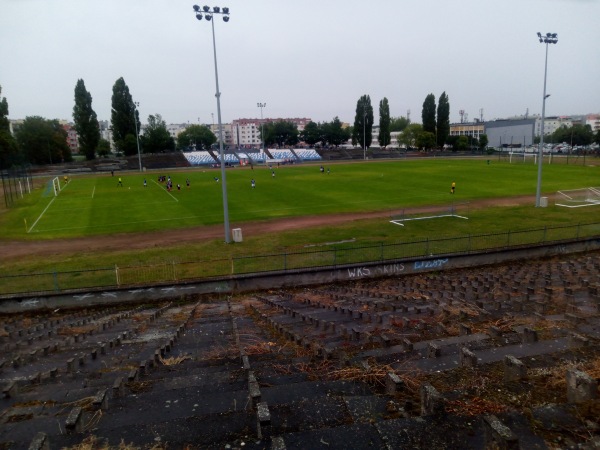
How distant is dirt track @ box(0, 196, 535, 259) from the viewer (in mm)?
26688

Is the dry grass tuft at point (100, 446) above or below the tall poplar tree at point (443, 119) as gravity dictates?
below

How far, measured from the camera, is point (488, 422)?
4070mm

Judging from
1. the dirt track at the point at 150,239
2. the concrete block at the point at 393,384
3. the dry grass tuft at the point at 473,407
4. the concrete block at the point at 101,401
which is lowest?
the dirt track at the point at 150,239

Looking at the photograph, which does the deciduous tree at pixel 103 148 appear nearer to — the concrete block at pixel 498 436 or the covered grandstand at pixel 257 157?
the covered grandstand at pixel 257 157

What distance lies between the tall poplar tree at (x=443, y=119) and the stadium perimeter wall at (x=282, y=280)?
105 m

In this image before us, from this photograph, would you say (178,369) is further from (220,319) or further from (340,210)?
(340,210)

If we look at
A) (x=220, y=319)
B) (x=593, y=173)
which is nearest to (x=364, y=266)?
(x=220, y=319)

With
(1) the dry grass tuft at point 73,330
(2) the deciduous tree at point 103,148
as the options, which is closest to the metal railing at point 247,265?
(1) the dry grass tuft at point 73,330

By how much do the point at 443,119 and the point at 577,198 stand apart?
86.4 metres

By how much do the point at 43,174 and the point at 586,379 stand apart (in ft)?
334

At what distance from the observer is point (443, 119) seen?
120 m

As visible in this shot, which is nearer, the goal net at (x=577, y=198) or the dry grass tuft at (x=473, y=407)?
the dry grass tuft at (x=473, y=407)

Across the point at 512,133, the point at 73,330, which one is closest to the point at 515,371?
the point at 73,330

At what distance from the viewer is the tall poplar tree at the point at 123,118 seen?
4003 inches
